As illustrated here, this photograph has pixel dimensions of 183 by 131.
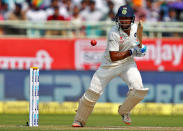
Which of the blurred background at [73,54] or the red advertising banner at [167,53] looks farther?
the red advertising banner at [167,53]

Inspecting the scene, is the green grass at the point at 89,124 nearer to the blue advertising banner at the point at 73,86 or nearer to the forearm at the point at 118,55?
the forearm at the point at 118,55

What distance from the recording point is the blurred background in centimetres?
1538

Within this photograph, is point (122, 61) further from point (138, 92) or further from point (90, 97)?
point (90, 97)

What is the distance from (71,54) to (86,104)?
594cm

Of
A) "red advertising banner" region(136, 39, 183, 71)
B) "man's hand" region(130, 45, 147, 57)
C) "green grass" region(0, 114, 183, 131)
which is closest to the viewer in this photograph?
"man's hand" region(130, 45, 147, 57)

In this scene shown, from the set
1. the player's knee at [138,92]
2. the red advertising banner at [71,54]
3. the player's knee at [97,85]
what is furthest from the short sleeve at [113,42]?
the red advertising banner at [71,54]

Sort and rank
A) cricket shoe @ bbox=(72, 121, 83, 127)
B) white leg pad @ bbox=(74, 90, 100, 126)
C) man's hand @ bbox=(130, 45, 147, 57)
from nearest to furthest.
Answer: man's hand @ bbox=(130, 45, 147, 57) → white leg pad @ bbox=(74, 90, 100, 126) → cricket shoe @ bbox=(72, 121, 83, 127)

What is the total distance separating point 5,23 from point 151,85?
4.17m

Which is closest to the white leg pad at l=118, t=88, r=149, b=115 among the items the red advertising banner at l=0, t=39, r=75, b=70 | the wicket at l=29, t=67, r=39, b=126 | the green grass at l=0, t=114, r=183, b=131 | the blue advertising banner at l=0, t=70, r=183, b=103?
the green grass at l=0, t=114, r=183, b=131

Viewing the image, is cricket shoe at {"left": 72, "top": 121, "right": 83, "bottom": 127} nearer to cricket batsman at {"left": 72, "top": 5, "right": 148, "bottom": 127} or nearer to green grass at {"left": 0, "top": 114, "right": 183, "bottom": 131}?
green grass at {"left": 0, "top": 114, "right": 183, "bottom": 131}

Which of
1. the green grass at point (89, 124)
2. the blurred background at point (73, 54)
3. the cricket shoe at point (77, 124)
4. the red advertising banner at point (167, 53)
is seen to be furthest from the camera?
the red advertising banner at point (167, 53)

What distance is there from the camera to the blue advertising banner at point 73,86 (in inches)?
606

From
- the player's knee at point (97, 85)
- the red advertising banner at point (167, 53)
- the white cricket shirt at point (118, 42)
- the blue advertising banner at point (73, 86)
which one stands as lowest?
the blue advertising banner at point (73, 86)

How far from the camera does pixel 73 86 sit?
15.4 meters
